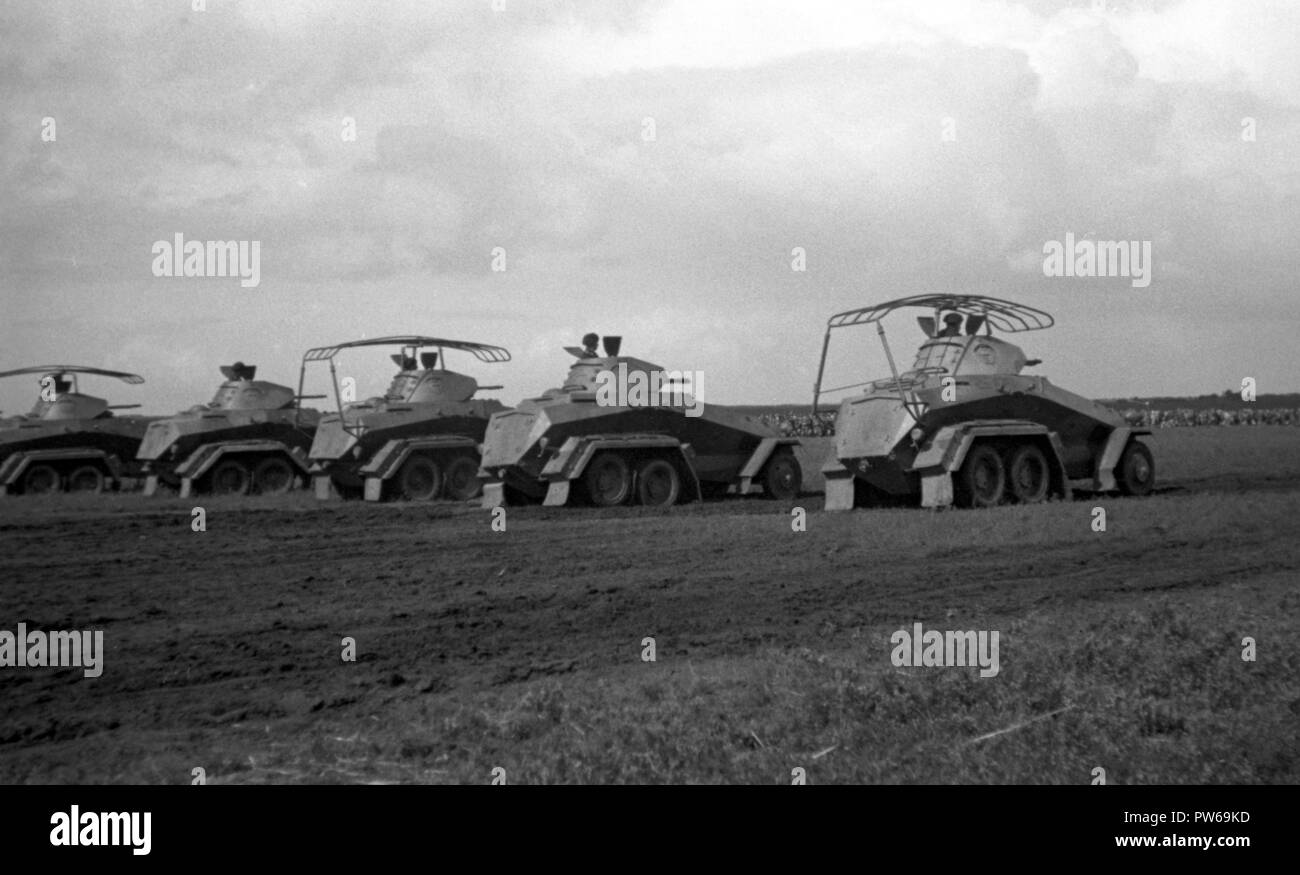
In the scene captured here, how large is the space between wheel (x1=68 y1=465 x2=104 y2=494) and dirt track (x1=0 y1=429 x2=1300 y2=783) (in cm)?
957

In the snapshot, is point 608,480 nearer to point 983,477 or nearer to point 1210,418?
point 983,477

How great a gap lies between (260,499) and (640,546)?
12.0 m

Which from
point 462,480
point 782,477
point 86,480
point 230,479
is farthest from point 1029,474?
point 86,480

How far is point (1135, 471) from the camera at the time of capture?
65.1 ft

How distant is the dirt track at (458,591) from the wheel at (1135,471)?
140cm

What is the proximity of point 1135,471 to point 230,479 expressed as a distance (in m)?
16.5

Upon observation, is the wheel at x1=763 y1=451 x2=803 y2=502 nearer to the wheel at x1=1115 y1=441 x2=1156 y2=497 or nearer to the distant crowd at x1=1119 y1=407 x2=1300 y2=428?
the wheel at x1=1115 y1=441 x2=1156 y2=497

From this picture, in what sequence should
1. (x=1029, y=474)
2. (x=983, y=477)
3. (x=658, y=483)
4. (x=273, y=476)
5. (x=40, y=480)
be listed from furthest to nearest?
(x=40, y=480) → (x=273, y=476) → (x=658, y=483) → (x=1029, y=474) → (x=983, y=477)

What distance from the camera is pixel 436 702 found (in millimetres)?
7555

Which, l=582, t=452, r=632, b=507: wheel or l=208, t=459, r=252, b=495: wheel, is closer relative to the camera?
l=582, t=452, r=632, b=507: wheel

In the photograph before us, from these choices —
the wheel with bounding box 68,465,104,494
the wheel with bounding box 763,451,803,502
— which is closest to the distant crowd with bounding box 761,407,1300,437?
the wheel with bounding box 68,465,104,494

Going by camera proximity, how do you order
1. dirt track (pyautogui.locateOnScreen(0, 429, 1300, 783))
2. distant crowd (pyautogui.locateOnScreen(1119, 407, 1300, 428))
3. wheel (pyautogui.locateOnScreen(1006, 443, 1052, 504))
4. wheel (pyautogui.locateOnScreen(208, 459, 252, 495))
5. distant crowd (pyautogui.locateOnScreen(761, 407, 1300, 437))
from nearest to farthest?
1. dirt track (pyautogui.locateOnScreen(0, 429, 1300, 783))
2. wheel (pyautogui.locateOnScreen(1006, 443, 1052, 504))
3. wheel (pyautogui.locateOnScreen(208, 459, 252, 495))
4. distant crowd (pyautogui.locateOnScreen(761, 407, 1300, 437))
5. distant crowd (pyautogui.locateOnScreen(1119, 407, 1300, 428))

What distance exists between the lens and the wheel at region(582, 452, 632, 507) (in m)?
19.8
